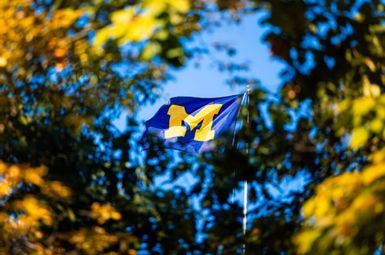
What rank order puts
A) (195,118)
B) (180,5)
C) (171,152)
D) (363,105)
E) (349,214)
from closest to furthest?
(349,214)
(180,5)
(363,105)
(171,152)
(195,118)

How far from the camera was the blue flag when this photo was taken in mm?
10875

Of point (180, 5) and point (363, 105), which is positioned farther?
point (363, 105)

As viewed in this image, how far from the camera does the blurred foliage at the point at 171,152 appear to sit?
14.6 ft

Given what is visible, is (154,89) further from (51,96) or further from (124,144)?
(51,96)

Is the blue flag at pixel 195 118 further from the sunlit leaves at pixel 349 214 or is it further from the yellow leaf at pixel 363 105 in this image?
the sunlit leaves at pixel 349 214

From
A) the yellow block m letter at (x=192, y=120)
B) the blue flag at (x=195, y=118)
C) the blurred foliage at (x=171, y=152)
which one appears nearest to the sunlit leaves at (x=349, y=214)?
the blurred foliage at (x=171, y=152)

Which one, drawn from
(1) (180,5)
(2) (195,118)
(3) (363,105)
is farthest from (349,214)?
(2) (195,118)

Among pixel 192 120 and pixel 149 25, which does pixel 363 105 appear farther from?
pixel 192 120

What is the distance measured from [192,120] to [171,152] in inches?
94.3

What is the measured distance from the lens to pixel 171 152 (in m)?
8.94

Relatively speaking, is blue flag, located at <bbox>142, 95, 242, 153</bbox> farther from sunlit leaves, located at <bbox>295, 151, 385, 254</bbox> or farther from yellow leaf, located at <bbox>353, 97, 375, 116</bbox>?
sunlit leaves, located at <bbox>295, 151, 385, 254</bbox>

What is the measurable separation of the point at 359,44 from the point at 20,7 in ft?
9.00

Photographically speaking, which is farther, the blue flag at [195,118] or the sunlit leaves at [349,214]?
the blue flag at [195,118]

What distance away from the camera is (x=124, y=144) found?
8898 mm
